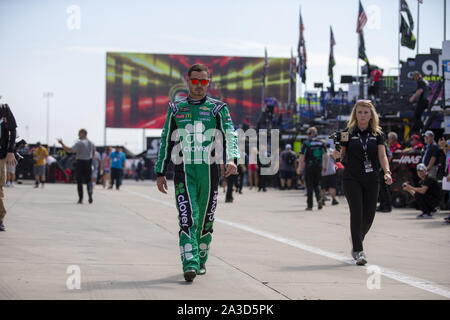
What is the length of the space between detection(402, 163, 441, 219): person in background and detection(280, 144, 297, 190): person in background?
16.4 metres

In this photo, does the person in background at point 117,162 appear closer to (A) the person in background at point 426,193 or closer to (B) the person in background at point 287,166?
(B) the person in background at point 287,166

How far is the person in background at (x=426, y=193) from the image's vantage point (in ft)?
50.2

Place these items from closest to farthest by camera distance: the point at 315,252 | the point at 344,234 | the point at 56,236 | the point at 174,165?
the point at 174,165, the point at 315,252, the point at 56,236, the point at 344,234

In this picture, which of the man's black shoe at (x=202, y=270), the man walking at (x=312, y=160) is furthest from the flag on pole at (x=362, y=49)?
the man's black shoe at (x=202, y=270)

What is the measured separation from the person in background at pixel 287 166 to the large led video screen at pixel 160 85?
2852 cm

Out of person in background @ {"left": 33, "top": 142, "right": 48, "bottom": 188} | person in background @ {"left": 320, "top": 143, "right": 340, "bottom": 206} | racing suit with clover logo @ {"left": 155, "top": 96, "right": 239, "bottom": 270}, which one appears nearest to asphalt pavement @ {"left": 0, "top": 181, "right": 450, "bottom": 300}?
racing suit with clover logo @ {"left": 155, "top": 96, "right": 239, "bottom": 270}

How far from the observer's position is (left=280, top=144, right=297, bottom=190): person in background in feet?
105

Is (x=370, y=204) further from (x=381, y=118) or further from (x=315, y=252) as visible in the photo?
(x=381, y=118)

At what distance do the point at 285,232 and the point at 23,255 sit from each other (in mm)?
5056

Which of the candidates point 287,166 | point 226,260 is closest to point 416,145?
point 226,260

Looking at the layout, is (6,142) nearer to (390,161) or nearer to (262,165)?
(390,161)

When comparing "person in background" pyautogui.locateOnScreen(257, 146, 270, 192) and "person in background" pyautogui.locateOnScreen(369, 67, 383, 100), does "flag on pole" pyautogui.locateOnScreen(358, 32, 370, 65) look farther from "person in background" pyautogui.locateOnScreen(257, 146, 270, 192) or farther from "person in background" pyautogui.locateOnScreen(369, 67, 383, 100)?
"person in background" pyautogui.locateOnScreen(257, 146, 270, 192)
